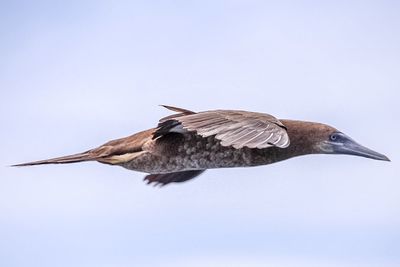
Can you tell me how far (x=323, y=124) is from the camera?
1912cm

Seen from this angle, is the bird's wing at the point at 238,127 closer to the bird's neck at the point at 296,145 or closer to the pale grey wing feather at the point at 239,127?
the pale grey wing feather at the point at 239,127

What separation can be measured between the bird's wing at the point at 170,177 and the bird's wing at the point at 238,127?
253 cm

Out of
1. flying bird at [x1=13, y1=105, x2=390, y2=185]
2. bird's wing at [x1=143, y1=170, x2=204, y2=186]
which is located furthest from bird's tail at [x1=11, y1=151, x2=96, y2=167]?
bird's wing at [x1=143, y1=170, x2=204, y2=186]

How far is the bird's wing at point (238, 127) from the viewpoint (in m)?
15.9

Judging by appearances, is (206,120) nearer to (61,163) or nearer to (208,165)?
(208,165)

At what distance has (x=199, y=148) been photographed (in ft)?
59.3

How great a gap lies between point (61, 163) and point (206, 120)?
8.76 ft

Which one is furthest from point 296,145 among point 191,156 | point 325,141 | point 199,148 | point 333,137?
point 191,156

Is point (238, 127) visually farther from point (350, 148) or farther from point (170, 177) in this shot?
point (170, 177)

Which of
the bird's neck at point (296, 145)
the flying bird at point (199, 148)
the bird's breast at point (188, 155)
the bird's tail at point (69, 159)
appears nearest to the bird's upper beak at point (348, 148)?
the flying bird at point (199, 148)

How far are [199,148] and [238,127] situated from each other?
1.79 metres

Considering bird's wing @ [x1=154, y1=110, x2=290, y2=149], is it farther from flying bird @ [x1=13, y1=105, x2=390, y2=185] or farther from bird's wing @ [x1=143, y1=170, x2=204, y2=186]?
bird's wing @ [x1=143, y1=170, x2=204, y2=186]

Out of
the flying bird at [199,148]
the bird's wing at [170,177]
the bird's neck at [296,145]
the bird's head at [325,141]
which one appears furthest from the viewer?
the bird's wing at [170,177]

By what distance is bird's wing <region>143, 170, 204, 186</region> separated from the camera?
65.6ft
